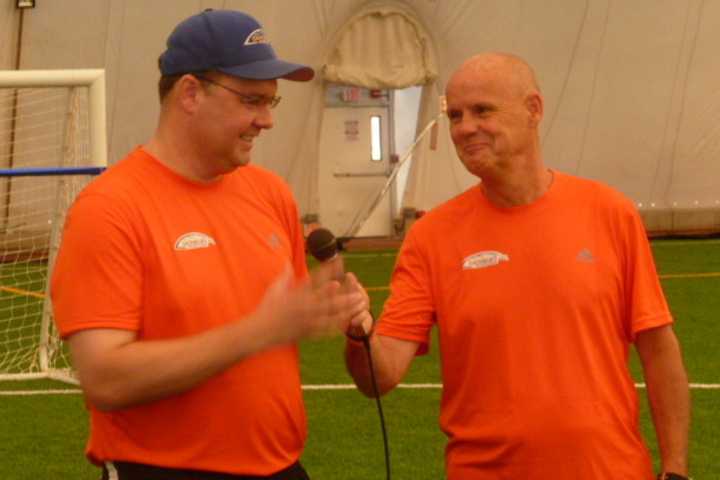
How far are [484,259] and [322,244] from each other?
0.74m

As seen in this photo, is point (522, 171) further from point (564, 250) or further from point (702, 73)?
point (702, 73)

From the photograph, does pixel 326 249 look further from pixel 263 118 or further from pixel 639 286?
pixel 639 286

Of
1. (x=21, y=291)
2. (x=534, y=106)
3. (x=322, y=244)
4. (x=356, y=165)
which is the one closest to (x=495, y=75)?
(x=534, y=106)

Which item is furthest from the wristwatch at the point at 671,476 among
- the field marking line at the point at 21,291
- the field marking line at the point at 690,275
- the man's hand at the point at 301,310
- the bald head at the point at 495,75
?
the field marking line at the point at 690,275

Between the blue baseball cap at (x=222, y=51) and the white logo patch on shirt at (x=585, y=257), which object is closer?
the blue baseball cap at (x=222, y=51)

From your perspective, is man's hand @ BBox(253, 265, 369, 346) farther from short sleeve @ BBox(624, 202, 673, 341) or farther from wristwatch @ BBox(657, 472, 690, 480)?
wristwatch @ BBox(657, 472, 690, 480)

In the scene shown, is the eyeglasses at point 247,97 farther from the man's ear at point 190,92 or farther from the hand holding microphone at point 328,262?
the hand holding microphone at point 328,262

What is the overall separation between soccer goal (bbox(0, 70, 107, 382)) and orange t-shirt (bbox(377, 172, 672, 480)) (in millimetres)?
5503

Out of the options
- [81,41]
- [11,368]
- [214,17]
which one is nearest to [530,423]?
[214,17]

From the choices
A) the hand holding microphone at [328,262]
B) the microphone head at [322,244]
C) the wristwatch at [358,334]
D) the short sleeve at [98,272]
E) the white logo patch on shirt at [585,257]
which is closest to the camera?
the hand holding microphone at [328,262]

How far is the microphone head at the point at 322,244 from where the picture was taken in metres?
3.56

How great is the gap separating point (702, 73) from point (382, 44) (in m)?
5.20

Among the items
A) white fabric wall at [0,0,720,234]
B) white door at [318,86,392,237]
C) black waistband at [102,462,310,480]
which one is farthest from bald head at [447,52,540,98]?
white door at [318,86,392,237]

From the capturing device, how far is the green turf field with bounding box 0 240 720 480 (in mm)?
8359
